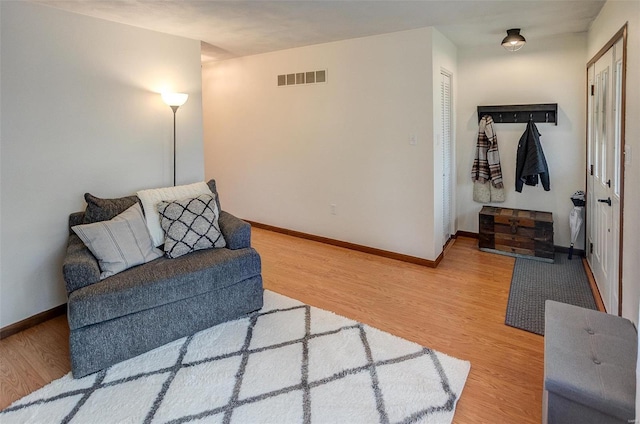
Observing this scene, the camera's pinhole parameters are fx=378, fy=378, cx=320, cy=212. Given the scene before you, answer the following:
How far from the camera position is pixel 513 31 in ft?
11.9

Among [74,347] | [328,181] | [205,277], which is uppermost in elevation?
[328,181]

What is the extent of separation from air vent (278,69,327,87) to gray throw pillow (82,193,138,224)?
8.29 ft

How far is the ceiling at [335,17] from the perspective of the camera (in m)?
2.88

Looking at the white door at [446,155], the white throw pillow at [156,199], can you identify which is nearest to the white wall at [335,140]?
the white door at [446,155]

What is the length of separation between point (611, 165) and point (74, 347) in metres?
3.72

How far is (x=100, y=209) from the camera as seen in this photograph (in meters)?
2.90

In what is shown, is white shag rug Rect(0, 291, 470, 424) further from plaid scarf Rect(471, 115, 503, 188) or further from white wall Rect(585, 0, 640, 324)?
plaid scarf Rect(471, 115, 503, 188)

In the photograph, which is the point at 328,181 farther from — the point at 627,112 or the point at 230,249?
the point at 627,112

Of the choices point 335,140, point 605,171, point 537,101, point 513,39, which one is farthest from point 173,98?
point 537,101

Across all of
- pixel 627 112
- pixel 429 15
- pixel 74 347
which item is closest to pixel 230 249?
pixel 74 347

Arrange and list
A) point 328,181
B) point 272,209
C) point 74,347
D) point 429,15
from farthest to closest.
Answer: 1. point 272,209
2. point 328,181
3. point 429,15
4. point 74,347

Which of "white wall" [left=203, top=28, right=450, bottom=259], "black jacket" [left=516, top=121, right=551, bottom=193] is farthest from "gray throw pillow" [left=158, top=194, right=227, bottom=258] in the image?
"black jacket" [left=516, top=121, right=551, bottom=193]

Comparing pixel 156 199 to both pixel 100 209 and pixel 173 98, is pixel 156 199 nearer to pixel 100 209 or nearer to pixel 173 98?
pixel 100 209

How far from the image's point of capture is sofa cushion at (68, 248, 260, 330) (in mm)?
2186
